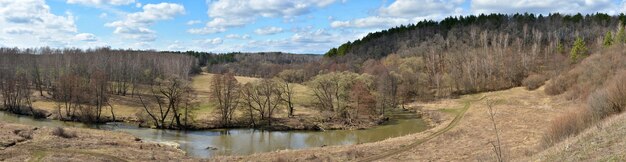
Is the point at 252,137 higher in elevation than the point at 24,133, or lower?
lower

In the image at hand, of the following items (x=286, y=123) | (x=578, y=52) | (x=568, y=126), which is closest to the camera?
(x=568, y=126)

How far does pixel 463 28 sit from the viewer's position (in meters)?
149

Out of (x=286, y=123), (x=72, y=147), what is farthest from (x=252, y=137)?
(x=72, y=147)

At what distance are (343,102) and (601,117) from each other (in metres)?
39.9

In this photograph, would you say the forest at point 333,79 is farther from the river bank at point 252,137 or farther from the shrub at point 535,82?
the river bank at point 252,137

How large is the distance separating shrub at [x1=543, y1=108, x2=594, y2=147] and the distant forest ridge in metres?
116

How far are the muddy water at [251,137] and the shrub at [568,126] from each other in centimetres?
2468

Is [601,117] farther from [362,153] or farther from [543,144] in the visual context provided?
[362,153]

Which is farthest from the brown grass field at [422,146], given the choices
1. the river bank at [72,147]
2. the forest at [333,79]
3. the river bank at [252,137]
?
the forest at [333,79]

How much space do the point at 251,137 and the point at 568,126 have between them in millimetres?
34458

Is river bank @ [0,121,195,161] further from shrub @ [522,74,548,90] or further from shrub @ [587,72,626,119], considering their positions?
shrub @ [522,74,548,90]

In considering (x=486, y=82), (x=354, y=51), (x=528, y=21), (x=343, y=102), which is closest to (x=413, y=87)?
(x=486, y=82)

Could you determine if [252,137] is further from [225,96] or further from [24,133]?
[24,133]

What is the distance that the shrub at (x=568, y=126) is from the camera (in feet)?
69.7
